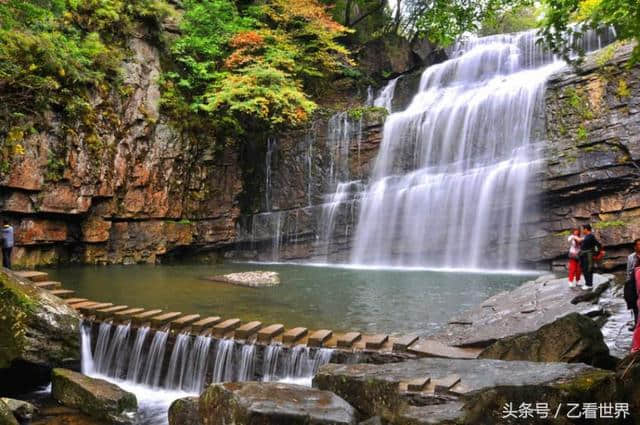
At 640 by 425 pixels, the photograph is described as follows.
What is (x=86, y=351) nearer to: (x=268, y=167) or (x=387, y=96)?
(x=268, y=167)

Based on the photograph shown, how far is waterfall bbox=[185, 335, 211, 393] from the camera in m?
7.45

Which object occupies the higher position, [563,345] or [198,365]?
[563,345]

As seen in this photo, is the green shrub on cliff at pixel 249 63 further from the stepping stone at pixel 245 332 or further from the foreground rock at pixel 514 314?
the stepping stone at pixel 245 332

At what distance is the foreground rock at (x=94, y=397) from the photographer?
6246mm

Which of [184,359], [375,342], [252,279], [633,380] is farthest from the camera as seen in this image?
[252,279]

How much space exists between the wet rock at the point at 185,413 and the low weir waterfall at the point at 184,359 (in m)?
1.44

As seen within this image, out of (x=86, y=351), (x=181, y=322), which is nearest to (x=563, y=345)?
(x=181, y=322)

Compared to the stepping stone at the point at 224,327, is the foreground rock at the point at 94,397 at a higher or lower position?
lower

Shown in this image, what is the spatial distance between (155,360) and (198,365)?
87cm

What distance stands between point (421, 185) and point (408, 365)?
16.9 metres

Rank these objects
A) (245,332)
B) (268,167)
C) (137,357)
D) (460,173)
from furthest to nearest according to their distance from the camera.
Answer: (268,167) → (460,173) → (137,357) → (245,332)

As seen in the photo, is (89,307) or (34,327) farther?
(89,307)

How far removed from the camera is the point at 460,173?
2117 centimetres

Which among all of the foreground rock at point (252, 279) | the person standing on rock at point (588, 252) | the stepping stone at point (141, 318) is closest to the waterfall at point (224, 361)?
the stepping stone at point (141, 318)
